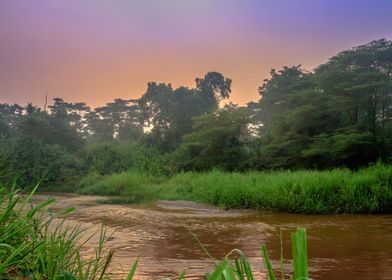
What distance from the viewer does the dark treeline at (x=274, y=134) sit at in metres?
15.6

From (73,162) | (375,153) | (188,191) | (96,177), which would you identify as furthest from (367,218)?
(73,162)

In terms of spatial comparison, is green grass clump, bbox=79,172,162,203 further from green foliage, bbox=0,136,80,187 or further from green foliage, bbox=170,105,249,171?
green foliage, bbox=170,105,249,171

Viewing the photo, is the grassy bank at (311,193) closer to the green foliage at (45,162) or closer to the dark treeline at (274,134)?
the dark treeline at (274,134)

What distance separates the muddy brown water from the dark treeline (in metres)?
7.10

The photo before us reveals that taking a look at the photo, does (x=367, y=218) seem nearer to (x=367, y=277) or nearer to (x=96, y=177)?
(x=367, y=277)

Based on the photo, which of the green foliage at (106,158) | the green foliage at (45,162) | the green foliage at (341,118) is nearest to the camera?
the green foliage at (341,118)

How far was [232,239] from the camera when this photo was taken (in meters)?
5.94

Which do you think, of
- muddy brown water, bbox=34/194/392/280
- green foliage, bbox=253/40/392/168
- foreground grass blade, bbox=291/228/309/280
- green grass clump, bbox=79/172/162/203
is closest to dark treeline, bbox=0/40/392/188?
green foliage, bbox=253/40/392/168

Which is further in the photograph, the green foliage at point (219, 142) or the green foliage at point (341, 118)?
the green foliage at point (219, 142)

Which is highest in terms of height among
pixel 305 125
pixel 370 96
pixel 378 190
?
pixel 370 96

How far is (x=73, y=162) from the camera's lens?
1959 centimetres

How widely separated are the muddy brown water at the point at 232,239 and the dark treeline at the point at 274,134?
7.10m

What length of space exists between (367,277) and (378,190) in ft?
→ 17.9

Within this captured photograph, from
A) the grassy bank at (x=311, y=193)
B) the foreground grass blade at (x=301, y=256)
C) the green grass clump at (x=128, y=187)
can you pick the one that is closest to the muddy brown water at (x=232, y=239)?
the grassy bank at (x=311, y=193)
